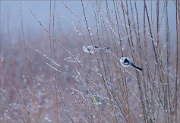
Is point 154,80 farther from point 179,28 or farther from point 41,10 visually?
point 41,10

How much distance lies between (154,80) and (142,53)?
0.14 metres

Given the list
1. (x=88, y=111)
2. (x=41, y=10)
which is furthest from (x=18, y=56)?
(x=88, y=111)

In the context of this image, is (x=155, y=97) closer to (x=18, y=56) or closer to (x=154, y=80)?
(x=154, y=80)

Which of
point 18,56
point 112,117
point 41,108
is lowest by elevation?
point 112,117

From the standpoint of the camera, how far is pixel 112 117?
2.31 meters

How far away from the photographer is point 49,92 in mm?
4840

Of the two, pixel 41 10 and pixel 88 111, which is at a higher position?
pixel 41 10

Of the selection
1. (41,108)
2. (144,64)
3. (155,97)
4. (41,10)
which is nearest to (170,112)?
(155,97)

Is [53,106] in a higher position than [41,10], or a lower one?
lower

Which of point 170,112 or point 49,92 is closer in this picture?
point 170,112

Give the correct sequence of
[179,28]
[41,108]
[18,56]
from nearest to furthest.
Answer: [179,28], [41,108], [18,56]

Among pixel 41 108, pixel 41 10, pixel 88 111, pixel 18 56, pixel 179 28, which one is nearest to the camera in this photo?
pixel 179 28

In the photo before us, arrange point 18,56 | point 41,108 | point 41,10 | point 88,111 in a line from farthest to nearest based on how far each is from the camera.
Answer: point 41,10 < point 18,56 < point 41,108 < point 88,111

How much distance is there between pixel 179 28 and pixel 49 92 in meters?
2.78
